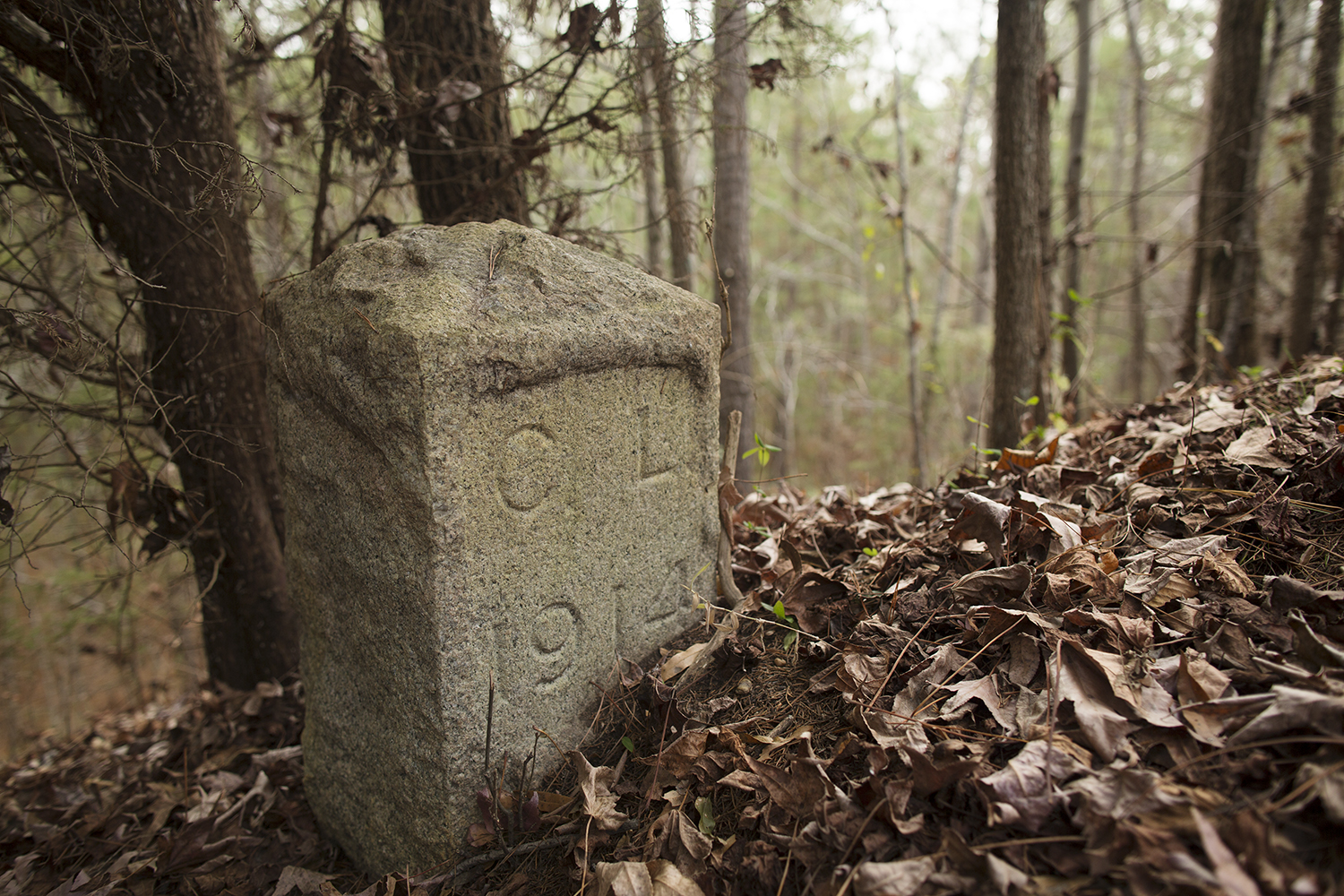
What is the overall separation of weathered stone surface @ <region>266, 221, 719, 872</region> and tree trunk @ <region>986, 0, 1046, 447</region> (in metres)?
1.68

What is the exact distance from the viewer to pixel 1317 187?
4.31 meters

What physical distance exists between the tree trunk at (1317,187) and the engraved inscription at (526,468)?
15.5 ft

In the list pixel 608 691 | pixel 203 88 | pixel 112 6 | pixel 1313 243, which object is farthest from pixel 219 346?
pixel 1313 243

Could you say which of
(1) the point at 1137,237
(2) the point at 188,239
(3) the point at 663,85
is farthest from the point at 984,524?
(1) the point at 1137,237

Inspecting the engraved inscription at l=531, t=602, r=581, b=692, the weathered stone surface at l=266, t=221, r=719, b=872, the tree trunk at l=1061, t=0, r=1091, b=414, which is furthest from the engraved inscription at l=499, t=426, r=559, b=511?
the tree trunk at l=1061, t=0, r=1091, b=414

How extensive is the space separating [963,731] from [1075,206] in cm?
468

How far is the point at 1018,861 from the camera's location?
47.7 inches

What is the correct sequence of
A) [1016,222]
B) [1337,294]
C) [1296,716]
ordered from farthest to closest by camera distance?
→ [1337,294] → [1016,222] → [1296,716]

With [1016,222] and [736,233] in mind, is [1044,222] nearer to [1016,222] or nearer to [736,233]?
[1016,222]

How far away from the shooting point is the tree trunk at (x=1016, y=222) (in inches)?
114

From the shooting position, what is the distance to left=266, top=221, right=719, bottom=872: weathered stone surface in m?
1.59

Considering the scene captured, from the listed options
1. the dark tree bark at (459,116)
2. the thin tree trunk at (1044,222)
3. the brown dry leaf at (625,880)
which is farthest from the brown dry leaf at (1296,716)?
the dark tree bark at (459,116)

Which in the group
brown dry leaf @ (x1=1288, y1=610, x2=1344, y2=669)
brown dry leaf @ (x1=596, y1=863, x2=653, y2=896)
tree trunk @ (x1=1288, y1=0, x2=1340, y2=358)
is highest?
tree trunk @ (x1=1288, y1=0, x2=1340, y2=358)

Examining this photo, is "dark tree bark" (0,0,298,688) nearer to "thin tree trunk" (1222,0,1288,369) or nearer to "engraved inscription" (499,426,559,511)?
"engraved inscription" (499,426,559,511)
